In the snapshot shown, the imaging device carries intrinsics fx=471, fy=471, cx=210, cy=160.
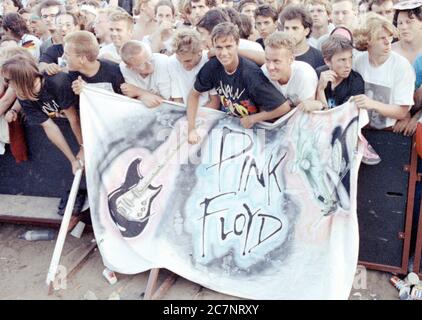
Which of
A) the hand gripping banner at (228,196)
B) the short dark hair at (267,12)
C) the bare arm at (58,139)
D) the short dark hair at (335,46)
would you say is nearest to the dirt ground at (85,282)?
the hand gripping banner at (228,196)

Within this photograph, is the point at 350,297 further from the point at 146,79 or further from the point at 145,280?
the point at 146,79

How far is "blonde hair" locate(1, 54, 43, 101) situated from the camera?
3.95 m

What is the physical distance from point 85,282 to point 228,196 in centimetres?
148

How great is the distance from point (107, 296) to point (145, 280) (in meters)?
0.35

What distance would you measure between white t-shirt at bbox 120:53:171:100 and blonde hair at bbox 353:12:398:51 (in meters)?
1.63

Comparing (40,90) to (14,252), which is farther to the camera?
(14,252)

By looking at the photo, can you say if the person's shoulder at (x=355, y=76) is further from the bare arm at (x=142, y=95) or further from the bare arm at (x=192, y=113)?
the bare arm at (x=142, y=95)

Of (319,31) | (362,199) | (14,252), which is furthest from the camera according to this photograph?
(319,31)

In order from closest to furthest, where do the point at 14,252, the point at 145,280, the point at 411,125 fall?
the point at 411,125 → the point at 145,280 → the point at 14,252

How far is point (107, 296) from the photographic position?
392cm

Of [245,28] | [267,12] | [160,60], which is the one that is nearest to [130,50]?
[160,60]

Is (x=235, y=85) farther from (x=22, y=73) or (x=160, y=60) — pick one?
(x=22, y=73)

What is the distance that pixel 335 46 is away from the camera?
3.58m
